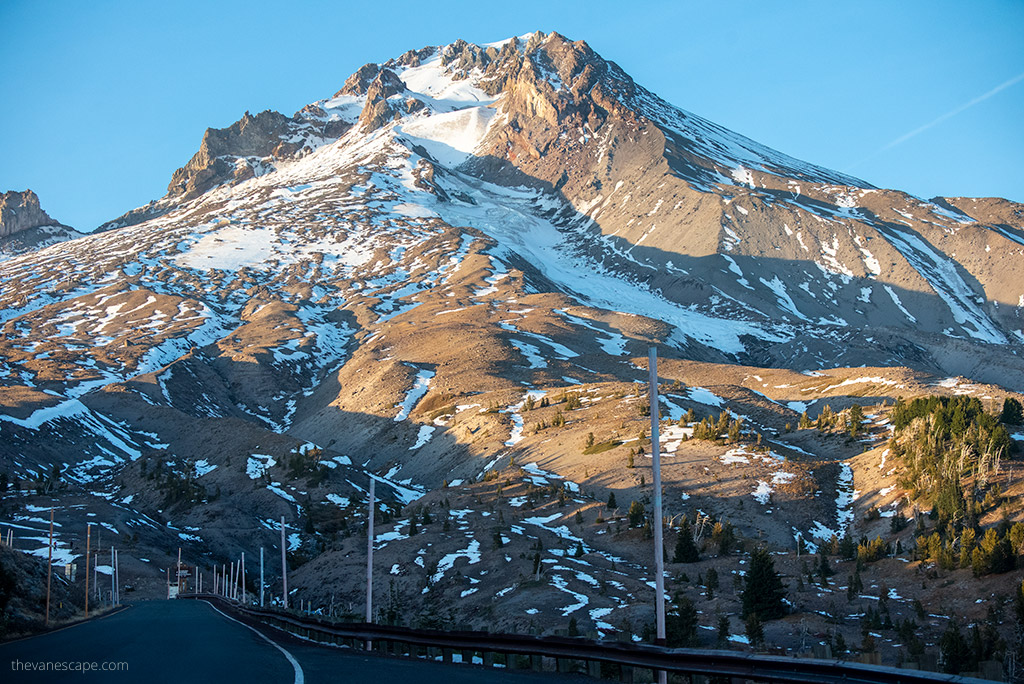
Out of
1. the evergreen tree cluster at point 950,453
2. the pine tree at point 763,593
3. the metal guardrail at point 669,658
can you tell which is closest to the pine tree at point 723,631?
the pine tree at point 763,593

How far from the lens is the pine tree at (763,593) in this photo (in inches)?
1257

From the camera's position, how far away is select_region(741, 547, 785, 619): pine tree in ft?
105

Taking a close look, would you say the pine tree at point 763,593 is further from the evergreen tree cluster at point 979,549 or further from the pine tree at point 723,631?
the evergreen tree cluster at point 979,549

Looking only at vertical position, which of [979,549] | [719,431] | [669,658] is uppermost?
[719,431]

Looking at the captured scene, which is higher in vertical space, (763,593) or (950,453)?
(950,453)

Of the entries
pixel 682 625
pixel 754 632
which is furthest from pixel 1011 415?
pixel 682 625

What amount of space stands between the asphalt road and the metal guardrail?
763 mm

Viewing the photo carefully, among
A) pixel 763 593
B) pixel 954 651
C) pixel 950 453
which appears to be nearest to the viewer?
pixel 954 651

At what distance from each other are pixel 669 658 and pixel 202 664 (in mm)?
7386

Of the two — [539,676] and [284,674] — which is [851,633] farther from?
[284,674]

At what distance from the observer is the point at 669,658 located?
42.7ft

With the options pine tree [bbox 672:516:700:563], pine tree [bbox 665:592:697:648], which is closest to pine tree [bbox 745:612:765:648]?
pine tree [bbox 665:592:697:648]

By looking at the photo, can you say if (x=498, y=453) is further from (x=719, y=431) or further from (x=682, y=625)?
(x=682, y=625)

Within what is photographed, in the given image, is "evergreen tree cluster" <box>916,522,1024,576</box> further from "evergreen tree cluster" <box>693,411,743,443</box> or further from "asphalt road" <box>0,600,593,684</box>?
"evergreen tree cluster" <box>693,411,743,443</box>
